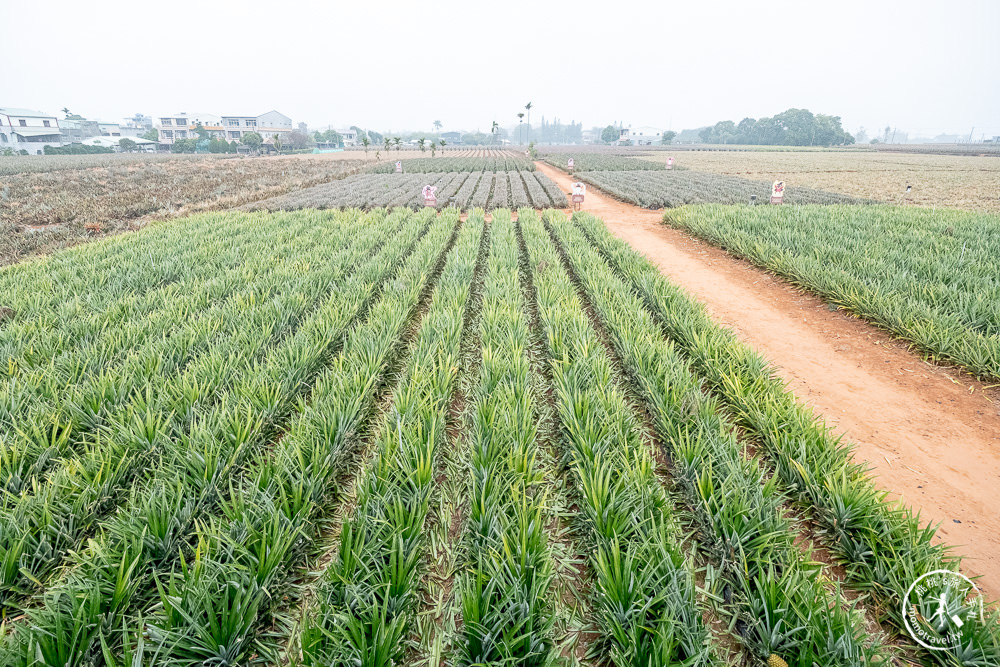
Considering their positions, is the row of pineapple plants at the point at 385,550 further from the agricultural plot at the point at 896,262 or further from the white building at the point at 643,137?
the white building at the point at 643,137

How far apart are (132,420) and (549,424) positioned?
105 inches

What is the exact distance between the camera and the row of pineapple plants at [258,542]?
4.74 ft

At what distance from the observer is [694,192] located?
599 inches

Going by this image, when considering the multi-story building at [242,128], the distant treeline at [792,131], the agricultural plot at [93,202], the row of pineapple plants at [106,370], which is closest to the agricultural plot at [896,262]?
the row of pineapple plants at [106,370]

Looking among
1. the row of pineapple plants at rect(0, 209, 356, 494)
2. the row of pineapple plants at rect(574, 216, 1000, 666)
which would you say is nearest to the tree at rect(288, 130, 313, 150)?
the row of pineapple plants at rect(0, 209, 356, 494)

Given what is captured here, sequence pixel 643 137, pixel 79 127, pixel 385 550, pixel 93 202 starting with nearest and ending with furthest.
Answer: pixel 385 550, pixel 93 202, pixel 79 127, pixel 643 137

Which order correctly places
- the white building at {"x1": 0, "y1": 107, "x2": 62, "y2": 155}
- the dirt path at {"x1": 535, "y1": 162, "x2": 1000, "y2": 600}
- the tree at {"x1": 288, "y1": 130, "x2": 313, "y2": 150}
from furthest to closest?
the tree at {"x1": 288, "y1": 130, "x2": 313, "y2": 150} < the white building at {"x1": 0, "y1": 107, "x2": 62, "y2": 155} < the dirt path at {"x1": 535, "y1": 162, "x2": 1000, "y2": 600}

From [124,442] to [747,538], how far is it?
3324 millimetres

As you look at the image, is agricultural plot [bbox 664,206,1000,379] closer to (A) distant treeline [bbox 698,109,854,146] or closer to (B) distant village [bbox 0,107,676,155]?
(B) distant village [bbox 0,107,676,155]

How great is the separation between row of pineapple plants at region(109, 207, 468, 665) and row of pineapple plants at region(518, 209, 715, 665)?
1.31 m

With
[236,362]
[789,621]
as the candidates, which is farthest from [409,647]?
[236,362]

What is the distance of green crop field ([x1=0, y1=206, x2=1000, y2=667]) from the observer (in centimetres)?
149

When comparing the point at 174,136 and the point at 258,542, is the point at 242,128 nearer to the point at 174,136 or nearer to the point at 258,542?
the point at 174,136

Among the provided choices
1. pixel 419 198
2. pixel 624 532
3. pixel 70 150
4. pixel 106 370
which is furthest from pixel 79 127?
pixel 624 532
